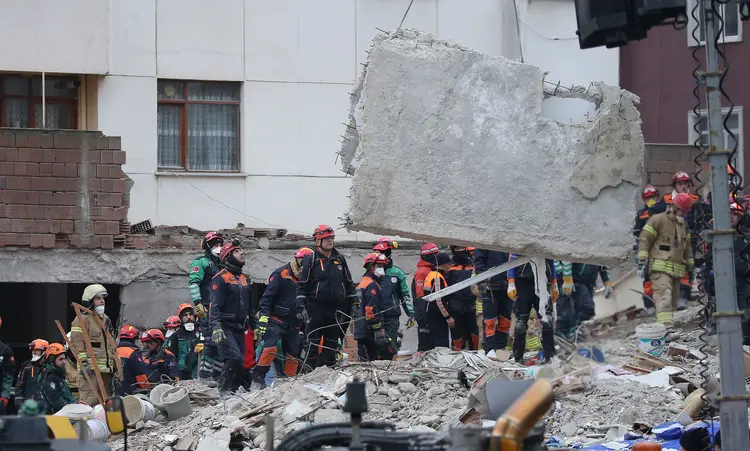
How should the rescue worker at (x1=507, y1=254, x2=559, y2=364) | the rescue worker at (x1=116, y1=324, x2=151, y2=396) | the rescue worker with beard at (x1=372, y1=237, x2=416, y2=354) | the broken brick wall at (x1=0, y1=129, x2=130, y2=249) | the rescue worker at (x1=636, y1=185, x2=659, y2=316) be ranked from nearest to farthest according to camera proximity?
the rescue worker at (x1=507, y1=254, x2=559, y2=364)
the rescue worker at (x1=116, y1=324, x2=151, y2=396)
the rescue worker with beard at (x1=372, y1=237, x2=416, y2=354)
the rescue worker at (x1=636, y1=185, x2=659, y2=316)
the broken brick wall at (x1=0, y1=129, x2=130, y2=249)

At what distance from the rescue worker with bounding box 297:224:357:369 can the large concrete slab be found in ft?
14.5

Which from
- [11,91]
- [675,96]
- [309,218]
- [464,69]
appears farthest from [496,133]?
[675,96]

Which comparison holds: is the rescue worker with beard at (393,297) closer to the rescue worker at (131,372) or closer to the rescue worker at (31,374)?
the rescue worker at (131,372)

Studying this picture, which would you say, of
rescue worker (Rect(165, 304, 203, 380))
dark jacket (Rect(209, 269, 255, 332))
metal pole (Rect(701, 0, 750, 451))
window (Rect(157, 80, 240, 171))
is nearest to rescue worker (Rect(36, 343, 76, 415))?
dark jacket (Rect(209, 269, 255, 332))

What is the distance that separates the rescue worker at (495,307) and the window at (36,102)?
33.2 feet

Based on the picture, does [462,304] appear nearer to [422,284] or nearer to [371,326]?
[422,284]

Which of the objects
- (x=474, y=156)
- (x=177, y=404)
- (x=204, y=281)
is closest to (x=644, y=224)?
(x=204, y=281)

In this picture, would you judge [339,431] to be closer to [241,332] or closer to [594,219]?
[594,219]

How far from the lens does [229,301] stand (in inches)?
594

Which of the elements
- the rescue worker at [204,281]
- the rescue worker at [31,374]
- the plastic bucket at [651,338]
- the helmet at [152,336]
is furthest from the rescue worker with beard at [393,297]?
the rescue worker at [31,374]

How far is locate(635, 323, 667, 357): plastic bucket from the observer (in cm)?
1479

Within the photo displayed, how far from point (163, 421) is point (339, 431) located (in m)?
8.58

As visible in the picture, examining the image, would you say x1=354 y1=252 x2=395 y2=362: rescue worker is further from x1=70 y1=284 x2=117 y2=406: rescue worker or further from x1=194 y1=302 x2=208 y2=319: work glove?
x1=70 y1=284 x2=117 y2=406: rescue worker

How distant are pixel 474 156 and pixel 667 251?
22.0 feet
